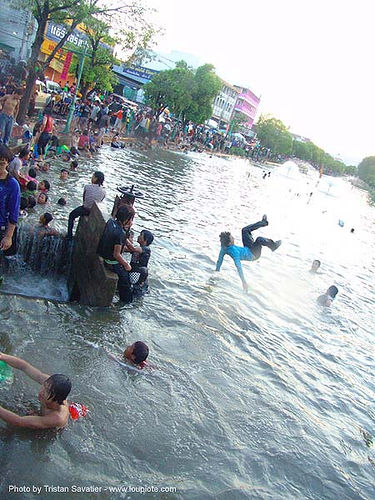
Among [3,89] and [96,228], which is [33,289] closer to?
[96,228]

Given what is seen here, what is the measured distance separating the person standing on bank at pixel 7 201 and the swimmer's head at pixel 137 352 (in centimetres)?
219

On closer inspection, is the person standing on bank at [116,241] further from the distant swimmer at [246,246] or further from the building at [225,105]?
the building at [225,105]

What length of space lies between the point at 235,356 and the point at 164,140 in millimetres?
30929

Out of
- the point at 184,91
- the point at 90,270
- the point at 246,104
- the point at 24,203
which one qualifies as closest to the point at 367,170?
the point at 246,104

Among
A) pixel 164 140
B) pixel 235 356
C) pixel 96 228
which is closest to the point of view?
pixel 235 356

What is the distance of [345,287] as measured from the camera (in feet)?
46.1

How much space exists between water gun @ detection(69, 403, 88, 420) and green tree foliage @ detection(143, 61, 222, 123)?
130 ft

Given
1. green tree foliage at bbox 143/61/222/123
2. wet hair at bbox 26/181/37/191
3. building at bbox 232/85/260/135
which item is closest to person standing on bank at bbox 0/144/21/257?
wet hair at bbox 26/181/37/191

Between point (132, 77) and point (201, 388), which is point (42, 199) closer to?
point (201, 388)

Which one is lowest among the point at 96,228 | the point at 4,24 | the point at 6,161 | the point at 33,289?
the point at 33,289

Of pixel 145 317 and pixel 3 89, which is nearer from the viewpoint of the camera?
pixel 145 317

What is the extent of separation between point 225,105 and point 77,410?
95.2 m

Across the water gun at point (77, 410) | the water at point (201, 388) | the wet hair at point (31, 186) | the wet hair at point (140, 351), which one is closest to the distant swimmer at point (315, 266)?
the water at point (201, 388)

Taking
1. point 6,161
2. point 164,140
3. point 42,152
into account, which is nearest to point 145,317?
point 6,161
